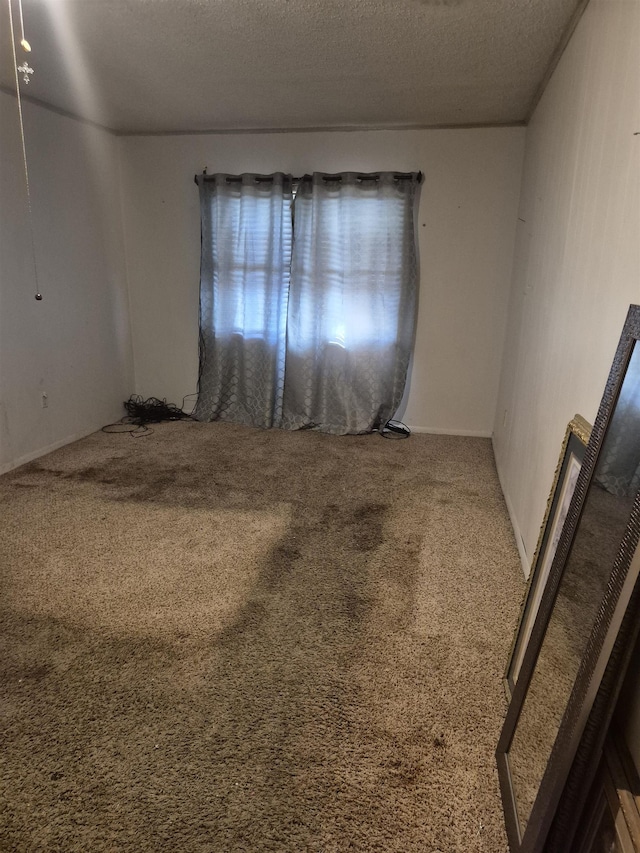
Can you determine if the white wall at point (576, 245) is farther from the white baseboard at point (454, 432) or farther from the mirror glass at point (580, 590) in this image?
the white baseboard at point (454, 432)

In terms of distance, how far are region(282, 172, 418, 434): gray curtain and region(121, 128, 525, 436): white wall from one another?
6.7 inches

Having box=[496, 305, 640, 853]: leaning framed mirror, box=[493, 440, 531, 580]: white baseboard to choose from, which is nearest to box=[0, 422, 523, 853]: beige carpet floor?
box=[493, 440, 531, 580]: white baseboard

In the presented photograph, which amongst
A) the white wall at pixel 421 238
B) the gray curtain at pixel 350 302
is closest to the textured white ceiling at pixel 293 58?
the white wall at pixel 421 238

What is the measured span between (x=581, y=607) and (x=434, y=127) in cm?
357

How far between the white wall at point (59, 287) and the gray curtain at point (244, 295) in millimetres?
753

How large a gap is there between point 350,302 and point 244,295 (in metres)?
0.86

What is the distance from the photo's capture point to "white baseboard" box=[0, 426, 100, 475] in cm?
313

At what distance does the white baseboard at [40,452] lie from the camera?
313 cm

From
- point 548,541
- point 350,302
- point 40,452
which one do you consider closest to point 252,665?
point 548,541

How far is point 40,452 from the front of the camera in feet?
11.1

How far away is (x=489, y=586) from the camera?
2033mm

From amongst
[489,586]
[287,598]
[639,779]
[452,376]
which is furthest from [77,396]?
[639,779]

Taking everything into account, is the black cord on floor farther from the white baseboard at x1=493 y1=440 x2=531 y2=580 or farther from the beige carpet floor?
the white baseboard at x1=493 y1=440 x2=531 y2=580

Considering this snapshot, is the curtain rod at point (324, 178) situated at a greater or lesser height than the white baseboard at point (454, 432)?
greater
